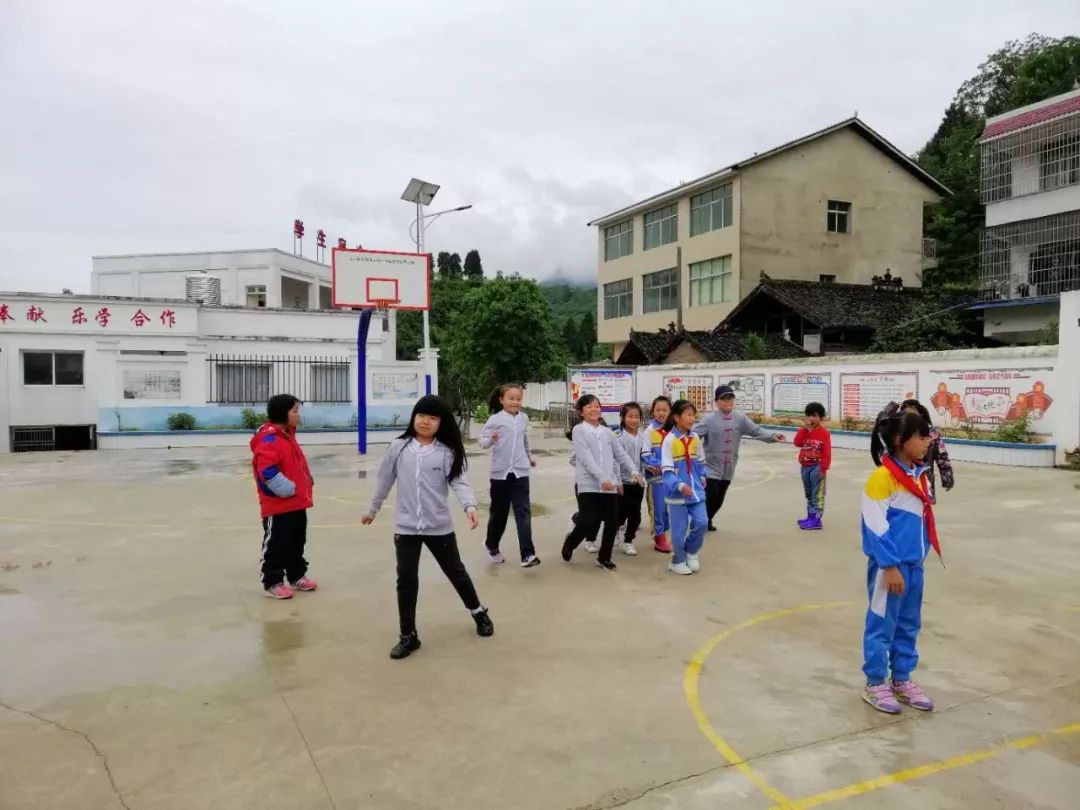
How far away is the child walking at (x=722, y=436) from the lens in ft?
23.4

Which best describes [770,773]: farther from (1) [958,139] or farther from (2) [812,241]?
(1) [958,139]

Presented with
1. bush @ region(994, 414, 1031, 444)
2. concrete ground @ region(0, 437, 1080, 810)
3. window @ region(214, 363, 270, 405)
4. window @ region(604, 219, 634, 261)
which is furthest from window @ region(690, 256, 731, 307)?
concrete ground @ region(0, 437, 1080, 810)

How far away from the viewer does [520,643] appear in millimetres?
4387

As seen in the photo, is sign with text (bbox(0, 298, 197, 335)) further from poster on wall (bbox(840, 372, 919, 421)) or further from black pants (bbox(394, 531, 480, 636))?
black pants (bbox(394, 531, 480, 636))

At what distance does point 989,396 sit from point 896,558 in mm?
12361

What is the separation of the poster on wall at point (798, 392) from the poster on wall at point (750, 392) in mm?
426

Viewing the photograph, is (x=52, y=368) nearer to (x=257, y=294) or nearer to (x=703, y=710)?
(x=257, y=294)

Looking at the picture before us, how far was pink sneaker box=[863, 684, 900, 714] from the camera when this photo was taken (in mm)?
3424

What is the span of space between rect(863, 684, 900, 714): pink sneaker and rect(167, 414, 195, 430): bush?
1782 cm

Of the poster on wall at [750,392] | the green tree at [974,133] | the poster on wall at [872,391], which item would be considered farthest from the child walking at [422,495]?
the green tree at [974,133]

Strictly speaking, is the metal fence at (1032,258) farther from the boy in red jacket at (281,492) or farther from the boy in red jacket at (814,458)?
the boy in red jacket at (281,492)

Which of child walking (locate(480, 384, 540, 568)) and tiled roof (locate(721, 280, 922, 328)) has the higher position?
tiled roof (locate(721, 280, 922, 328))

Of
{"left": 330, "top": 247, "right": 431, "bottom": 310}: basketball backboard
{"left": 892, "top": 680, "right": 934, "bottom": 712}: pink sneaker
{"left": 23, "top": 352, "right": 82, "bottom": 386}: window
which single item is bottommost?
{"left": 892, "top": 680, "right": 934, "bottom": 712}: pink sneaker

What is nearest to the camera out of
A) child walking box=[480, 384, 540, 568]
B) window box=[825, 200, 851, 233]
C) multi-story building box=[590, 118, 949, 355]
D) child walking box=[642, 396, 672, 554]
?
child walking box=[480, 384, 540, 568]
